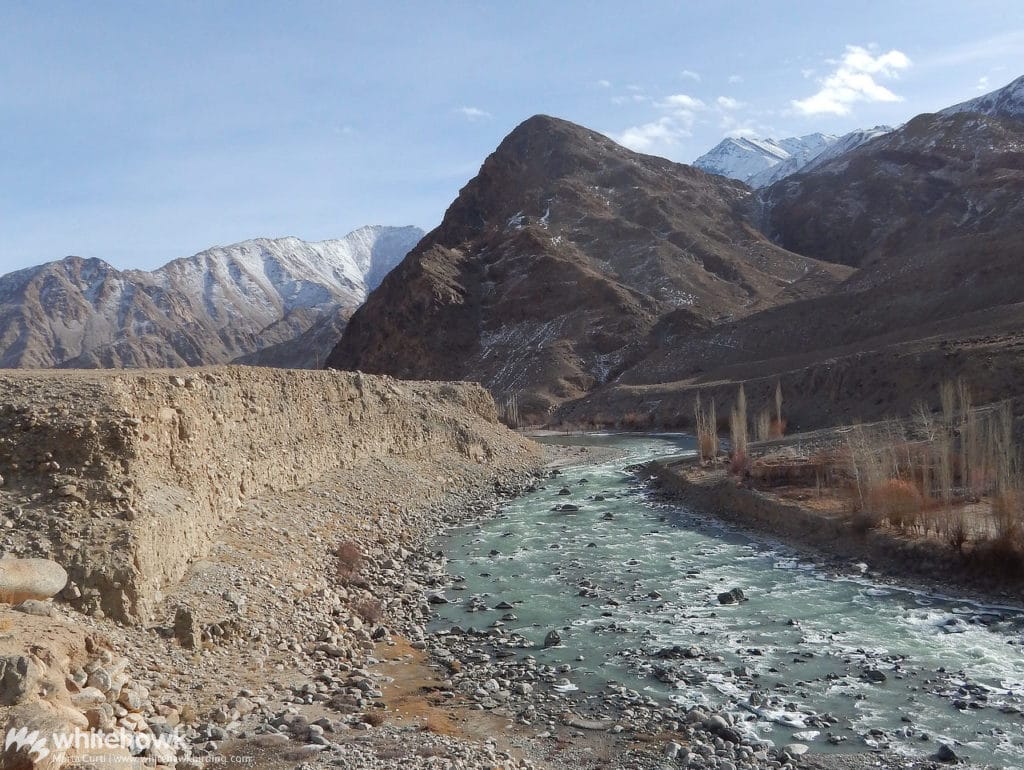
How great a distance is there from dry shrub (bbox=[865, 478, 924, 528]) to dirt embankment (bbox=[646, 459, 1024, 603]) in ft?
1.03

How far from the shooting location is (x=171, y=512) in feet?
38.1

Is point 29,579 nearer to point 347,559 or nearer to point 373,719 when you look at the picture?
point 373,719

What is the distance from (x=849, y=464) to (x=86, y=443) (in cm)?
1662

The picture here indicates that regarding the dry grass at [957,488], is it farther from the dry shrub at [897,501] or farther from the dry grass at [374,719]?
the dry grass at [374,719]

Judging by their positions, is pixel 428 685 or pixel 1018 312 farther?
Result: pixel 1018 312

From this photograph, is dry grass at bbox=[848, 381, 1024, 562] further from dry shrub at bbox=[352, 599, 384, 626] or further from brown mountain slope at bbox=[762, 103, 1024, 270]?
brown mountain slope at bbox=[762, 103, 1024, 270]

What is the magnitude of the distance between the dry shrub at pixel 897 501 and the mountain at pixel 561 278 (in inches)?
1928

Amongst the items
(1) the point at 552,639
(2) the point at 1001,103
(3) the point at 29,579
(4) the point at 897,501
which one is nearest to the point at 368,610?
(1) the point at 552,639

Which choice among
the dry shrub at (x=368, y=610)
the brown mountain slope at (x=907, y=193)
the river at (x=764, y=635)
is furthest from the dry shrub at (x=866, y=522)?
the brown mountain slope at (x=907, y=193)

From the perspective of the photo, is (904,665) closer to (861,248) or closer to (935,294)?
(935,294)

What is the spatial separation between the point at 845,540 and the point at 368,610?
9770mm

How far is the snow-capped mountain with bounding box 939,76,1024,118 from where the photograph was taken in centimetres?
12369

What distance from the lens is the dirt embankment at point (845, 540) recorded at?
13516mm

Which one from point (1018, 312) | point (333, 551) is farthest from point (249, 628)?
point (1018, 312)
